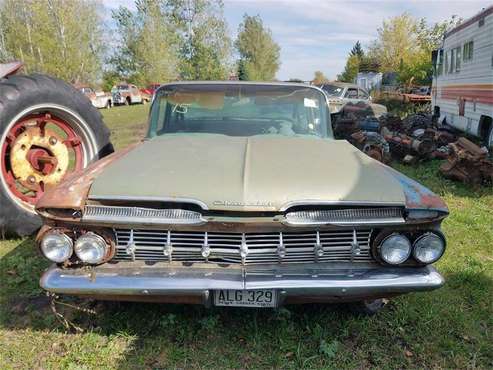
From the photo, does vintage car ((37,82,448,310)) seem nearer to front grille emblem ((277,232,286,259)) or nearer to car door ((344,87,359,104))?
front grille emblem ((277,232,286,259))

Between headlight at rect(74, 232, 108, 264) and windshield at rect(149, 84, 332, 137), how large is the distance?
5.50 feet

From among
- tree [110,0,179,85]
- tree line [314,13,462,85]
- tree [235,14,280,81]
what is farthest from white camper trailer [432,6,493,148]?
tree [235,14,280,81]

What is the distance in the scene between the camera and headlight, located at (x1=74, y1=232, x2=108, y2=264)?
2422mm

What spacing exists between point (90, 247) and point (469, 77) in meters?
10.1

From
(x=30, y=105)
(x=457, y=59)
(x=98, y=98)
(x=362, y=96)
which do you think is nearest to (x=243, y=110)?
(x=30, y=105)

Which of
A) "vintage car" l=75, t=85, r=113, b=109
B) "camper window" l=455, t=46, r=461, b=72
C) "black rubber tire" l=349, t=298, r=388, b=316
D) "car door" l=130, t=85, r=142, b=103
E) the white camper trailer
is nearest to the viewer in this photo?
"black rubber tire" l=349, t=298, r=388, b=316

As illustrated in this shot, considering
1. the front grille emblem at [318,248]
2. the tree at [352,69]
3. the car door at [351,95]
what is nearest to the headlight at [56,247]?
the front grille emblem at [318,248]

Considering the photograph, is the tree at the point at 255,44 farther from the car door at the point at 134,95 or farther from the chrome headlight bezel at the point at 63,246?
the chrome headlight bezel at the point at 63,246

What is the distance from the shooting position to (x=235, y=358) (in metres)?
2.72

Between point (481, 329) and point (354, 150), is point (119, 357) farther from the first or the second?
point (481, 329)

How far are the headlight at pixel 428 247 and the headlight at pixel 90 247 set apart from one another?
6.13ft

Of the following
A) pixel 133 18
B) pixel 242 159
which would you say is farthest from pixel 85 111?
pixel 133 18

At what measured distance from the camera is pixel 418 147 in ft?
26.5

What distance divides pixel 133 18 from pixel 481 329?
45248 millimetres
